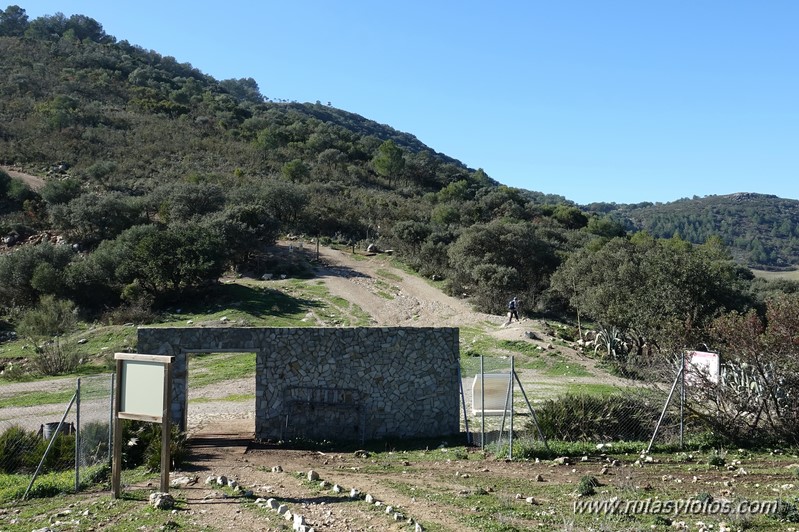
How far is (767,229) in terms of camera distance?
145875mm

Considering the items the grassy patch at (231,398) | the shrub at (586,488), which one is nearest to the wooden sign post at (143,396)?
the shrub at (586,488)

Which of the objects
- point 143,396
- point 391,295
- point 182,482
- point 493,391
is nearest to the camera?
point 143,396

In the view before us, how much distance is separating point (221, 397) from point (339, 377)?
626 cm

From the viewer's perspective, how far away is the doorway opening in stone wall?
1474cm

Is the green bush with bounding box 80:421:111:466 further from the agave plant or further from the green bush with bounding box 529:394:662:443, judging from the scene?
the agave plant

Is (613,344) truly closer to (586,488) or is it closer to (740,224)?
(586,488)

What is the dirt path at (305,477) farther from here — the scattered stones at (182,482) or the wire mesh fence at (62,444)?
the wire mesh fence at (62,444)

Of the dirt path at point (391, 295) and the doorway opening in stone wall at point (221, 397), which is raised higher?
the dirt path at point (391, 295)

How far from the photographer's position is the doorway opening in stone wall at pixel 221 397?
580 inches

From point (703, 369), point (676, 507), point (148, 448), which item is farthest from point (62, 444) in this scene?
point (703, 369)

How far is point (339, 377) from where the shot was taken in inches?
565

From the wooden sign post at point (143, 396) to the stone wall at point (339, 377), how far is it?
4.77 meters

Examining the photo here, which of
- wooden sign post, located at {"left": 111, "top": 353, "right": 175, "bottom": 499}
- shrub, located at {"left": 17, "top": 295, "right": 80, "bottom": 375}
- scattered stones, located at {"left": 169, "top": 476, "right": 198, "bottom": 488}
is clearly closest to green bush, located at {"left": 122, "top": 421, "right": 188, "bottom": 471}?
scattered stones, located at {"left": 169, "top": 476, "right": 198, "bottom": 488}

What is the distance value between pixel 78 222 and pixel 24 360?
20.1 meters
